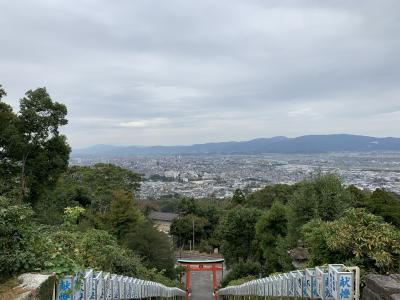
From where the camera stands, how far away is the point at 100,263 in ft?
31.8

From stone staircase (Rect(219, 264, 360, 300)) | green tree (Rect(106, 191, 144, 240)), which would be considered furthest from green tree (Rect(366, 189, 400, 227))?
stone staircase (Rect(219, 264, 360, 300))

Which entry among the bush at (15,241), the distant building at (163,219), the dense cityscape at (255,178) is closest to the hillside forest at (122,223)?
the bush at (15,241)

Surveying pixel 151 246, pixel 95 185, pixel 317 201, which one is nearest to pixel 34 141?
pixel 151 246

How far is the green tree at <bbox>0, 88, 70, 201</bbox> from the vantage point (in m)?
15.9

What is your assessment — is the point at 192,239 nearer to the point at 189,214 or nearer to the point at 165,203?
the point at 189,214

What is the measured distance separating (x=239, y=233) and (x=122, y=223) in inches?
381

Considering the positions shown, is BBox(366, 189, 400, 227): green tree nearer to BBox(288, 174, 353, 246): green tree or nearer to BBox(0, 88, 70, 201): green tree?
Result: BBox(288, 174, 353, 246): green tree

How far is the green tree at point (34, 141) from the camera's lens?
627 inches

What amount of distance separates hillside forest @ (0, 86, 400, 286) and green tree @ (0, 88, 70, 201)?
0.13 feet

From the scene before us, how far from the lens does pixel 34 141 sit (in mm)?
16547

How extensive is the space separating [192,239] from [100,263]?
40.3m

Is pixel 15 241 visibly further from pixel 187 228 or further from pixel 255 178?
pixel 255 178

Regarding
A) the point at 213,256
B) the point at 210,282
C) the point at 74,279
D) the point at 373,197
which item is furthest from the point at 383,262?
the point at 213,256

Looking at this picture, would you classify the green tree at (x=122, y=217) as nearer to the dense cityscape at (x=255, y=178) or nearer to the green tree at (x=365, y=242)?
the dense cityscape at (x=255, y=178)
